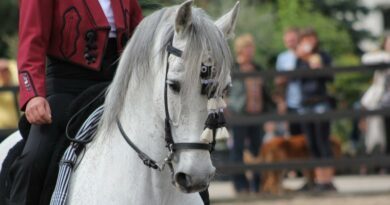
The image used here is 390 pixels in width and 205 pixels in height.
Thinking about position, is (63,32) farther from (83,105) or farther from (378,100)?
(378,100)

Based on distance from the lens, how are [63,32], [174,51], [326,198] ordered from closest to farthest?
[174,51]
[63,32]
[326,198]

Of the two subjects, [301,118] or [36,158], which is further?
[301,118]

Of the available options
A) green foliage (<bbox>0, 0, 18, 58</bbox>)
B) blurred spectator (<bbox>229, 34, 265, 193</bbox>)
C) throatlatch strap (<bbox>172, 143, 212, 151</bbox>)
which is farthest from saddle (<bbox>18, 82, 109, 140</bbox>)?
green foliage (<bbox>0, 0, 18, 58</bbox>)

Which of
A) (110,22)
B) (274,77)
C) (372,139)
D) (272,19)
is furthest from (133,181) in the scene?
(272,19)

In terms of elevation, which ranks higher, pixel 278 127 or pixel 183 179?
pixel 183 179

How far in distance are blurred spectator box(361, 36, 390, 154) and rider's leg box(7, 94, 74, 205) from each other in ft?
29.5

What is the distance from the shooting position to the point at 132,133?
5082 mm

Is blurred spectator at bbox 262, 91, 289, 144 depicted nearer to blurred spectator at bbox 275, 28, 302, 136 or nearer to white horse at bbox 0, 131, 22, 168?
blurred spectator at bbox 275, 28, 302, 136

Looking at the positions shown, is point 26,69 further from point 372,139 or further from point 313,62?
point 372,139

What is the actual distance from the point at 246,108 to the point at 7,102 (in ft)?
10.0

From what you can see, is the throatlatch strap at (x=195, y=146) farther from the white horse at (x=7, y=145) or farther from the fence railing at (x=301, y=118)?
the fence railing at (x=301, y=118)

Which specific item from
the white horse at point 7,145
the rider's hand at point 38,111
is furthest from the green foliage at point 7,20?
the rider's hand at point 38,111

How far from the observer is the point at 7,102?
13.1 metres

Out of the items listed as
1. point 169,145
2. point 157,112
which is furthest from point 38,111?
point 169,145
